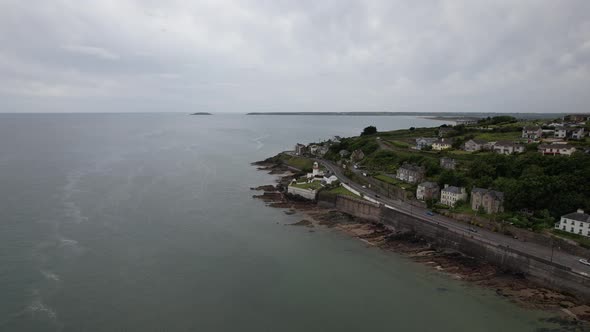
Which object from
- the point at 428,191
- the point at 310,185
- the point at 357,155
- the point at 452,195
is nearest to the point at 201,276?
the point at 310,185

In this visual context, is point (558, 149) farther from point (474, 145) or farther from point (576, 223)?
point (576, 223)

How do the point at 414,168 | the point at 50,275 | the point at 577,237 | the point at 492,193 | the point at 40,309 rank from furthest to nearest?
the point at 414,168, the point at 492,193, the point at 577,237, the point at 50,275, the point at 40,309

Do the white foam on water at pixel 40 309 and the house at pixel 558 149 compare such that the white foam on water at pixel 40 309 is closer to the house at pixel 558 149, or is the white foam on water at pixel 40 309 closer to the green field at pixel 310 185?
the green field at pixel 310 185

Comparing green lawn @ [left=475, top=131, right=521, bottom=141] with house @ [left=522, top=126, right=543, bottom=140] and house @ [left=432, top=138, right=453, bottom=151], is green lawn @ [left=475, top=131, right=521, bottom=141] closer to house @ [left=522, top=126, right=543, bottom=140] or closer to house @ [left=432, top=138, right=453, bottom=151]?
house @ [left=522, top=126, right=543, bottom=140]

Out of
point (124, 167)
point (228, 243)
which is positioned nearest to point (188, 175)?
point (124, 167)

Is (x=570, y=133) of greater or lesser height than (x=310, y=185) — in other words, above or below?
above

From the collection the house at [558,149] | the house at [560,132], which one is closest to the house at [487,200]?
the house at [558,149]

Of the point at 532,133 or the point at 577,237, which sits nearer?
the point at 577,237
